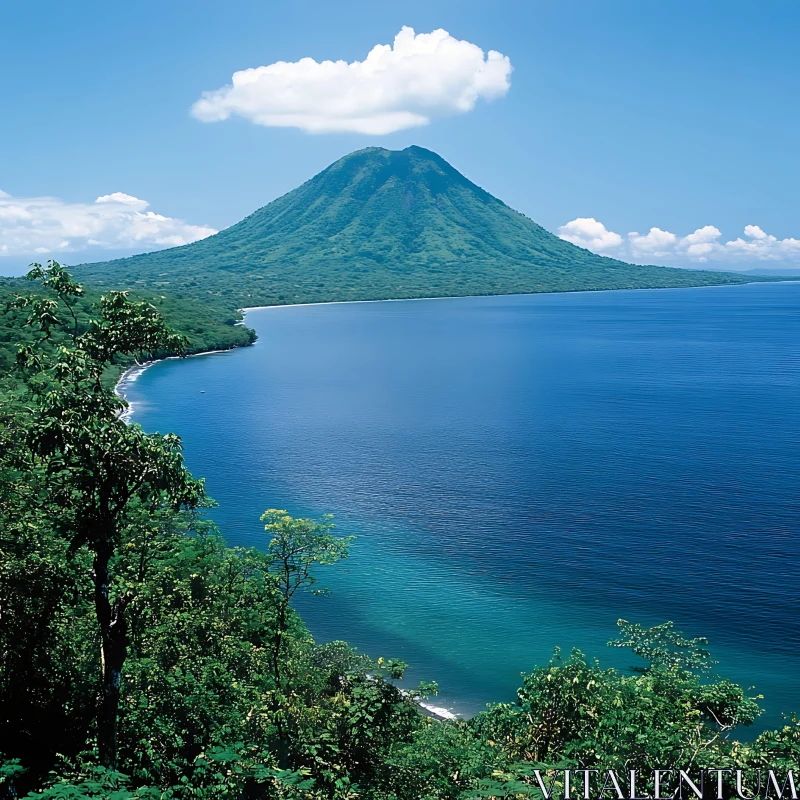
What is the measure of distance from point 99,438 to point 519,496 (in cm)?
4417

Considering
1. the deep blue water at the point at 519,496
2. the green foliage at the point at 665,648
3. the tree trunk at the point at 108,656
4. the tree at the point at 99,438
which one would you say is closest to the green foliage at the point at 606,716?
the green foliage at the point at 665,648

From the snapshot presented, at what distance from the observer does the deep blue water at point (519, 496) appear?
36.1m

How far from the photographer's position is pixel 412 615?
38.2 meters

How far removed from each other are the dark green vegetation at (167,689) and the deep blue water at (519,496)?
34.1 ft

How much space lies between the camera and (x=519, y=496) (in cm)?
5491

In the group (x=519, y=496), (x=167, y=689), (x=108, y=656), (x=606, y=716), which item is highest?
(x=108, y=656)

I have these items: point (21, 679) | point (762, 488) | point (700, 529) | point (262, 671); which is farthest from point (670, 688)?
point (762, 488)

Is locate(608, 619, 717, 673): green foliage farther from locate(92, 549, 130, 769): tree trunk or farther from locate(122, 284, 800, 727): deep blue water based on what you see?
locate(92, 549, 130, 769): tree trunk

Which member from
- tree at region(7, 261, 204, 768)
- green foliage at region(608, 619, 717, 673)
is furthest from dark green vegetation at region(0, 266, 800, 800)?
green foliage at region(608, 619, 717, 673)

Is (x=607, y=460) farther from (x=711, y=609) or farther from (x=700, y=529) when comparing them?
(x=711, y=609)

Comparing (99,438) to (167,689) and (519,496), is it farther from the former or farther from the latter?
(519,496)

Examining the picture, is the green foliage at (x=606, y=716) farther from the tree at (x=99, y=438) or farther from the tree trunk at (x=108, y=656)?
the tree at (x=99, y=438)

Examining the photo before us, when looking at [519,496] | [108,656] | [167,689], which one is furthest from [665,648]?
[519,496]

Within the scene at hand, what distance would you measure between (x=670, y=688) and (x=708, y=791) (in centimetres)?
724
